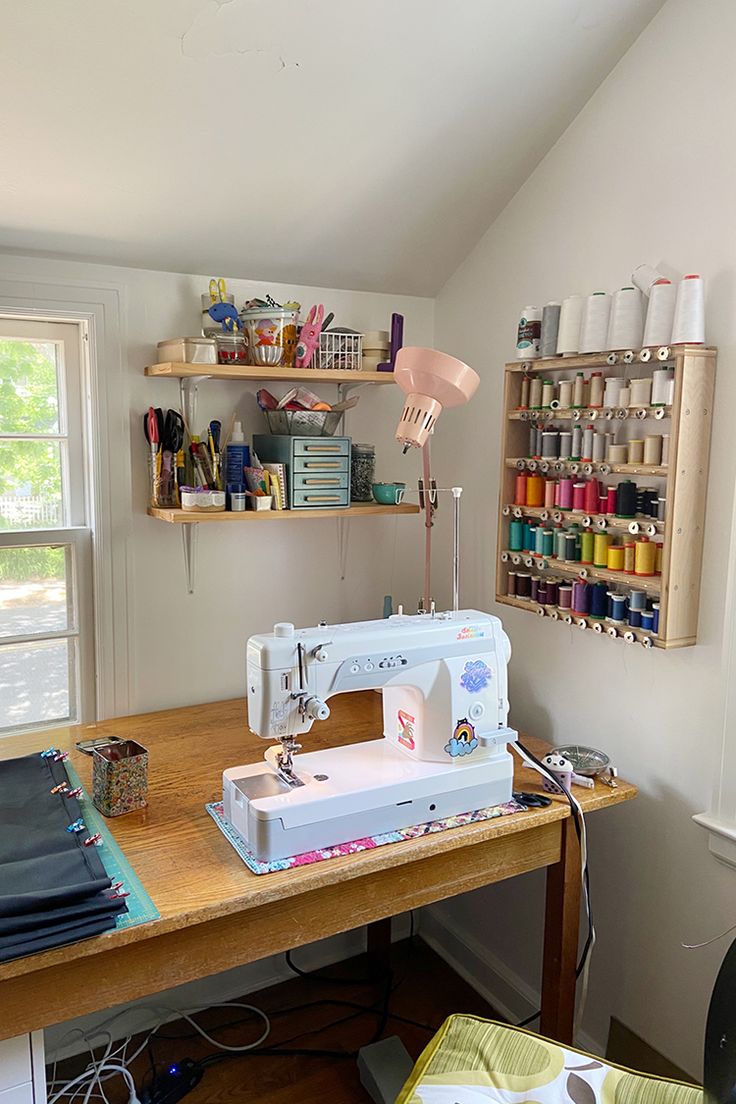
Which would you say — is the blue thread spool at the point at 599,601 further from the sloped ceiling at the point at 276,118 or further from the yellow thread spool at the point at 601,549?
the sloped ceiling at the point at 276,118

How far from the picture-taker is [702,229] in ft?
5.30

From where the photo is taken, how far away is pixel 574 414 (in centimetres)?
182

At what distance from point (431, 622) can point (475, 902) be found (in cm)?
118

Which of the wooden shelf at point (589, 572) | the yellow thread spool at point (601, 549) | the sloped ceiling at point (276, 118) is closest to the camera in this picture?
the sloped ceiling at point (276, 118)

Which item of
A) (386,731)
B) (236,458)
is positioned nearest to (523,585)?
(386,731)

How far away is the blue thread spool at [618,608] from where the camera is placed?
5.73 ft

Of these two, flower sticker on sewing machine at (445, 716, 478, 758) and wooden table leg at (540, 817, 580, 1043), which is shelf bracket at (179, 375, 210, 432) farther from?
wooden table leg at (540, 817, 580, 1043)

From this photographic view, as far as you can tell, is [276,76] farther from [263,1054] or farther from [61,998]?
[263,1054]

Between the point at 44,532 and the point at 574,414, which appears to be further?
the point at 44,532

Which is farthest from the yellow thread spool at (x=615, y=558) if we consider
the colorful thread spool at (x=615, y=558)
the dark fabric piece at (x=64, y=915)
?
the dark fabric piece at (x=64, y=915)

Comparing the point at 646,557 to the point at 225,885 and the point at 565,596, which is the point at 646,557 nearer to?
the point at 565,596

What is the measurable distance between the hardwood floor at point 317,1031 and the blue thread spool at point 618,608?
1207 mm

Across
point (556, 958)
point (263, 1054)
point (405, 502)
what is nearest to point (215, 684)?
point (405, 502)

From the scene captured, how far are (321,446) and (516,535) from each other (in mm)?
516
